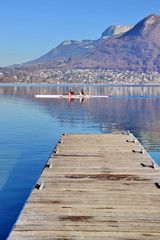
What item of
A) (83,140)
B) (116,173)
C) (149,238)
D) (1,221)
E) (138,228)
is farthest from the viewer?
(83,140)

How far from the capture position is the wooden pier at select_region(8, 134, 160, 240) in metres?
8.94

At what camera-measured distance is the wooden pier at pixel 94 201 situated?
8938 mm

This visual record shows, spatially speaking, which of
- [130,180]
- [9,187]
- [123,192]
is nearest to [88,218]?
[123,192]

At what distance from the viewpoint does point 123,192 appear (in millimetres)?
12281

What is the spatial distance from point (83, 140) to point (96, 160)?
22.6 ft

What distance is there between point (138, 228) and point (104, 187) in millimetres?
3810

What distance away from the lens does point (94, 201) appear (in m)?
11.2

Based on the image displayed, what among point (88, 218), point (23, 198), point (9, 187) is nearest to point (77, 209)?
point (88, 218)

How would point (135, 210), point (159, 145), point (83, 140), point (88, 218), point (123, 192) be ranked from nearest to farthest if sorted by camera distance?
point (88, 218) → point (135, 210) → point (123, 192) → point (83, 140) → point (159, 145)

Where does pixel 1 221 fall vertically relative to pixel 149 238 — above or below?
below

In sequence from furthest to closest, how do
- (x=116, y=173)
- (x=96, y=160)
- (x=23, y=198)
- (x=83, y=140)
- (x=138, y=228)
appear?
(x=83, y=140)
(x=96, y=160)
(x=23, y=198)
(x=116, y=173)
(x=138, y=228)

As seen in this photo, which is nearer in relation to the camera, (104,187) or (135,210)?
(135,210)

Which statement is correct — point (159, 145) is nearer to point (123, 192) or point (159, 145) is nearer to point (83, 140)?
point (83, 140)

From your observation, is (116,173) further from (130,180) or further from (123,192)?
(123,192)
